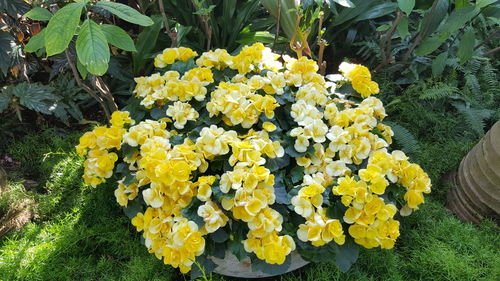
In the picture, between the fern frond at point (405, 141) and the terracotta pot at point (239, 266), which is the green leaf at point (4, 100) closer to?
Result: the terracotta pot at point (239, 266)

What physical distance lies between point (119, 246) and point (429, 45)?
→ 2.05 m

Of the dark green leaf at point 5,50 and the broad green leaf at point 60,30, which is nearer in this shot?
the broad green leaf at point 60,30

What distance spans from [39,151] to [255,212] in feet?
5.65

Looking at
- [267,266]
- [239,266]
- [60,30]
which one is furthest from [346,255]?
[60,30]

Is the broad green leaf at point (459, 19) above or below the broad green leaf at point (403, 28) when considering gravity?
above

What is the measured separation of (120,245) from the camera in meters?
1.96

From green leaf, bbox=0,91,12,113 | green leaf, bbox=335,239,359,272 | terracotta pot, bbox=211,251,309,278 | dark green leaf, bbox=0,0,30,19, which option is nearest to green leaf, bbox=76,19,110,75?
terracotta pot, bbox=211,251,309,278

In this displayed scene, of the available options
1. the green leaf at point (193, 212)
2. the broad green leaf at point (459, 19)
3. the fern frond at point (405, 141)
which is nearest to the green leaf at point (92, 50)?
the green leaf at point (193, 212)

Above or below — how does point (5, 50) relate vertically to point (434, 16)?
below

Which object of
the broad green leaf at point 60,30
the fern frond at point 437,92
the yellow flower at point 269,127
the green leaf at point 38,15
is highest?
the broad green leaf at point 60,30

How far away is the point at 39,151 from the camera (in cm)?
251

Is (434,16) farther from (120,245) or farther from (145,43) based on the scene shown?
(120,245)

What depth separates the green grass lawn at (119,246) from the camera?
1.80 metres

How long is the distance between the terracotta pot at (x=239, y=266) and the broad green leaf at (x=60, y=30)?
94 centimetres
